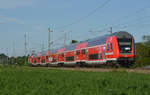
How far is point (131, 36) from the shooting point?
25.9 meters

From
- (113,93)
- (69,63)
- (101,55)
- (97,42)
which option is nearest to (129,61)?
(101,55)

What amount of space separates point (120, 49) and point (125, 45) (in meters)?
0.99

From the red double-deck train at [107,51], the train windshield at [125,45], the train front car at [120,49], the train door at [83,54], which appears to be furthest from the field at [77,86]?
the train door at [83,54]

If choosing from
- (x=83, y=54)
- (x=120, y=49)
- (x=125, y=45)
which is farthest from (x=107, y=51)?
(x=83, y=54)

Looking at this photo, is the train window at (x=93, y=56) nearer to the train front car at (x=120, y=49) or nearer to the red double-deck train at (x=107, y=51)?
the red double-deck train at (x=107, y=51)

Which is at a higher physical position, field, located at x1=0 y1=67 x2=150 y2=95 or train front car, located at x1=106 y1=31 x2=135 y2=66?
train front car, located at x1=106 y1=31 x2=135 y2=66

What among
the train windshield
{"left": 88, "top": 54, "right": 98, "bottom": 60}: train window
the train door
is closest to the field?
the train windshield

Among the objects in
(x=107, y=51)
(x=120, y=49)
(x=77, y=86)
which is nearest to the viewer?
(x=77, y=86)

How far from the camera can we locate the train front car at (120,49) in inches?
950

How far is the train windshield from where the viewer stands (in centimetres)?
2456

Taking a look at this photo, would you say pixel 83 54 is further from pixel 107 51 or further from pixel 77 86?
pixel 77 86

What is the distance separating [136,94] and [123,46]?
18383mm

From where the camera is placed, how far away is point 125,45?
25.0 m

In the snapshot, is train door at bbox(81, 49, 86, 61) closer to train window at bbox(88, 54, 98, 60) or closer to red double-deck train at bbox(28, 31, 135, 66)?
red double-deck train at bbox(28, 31, 135, 66)
